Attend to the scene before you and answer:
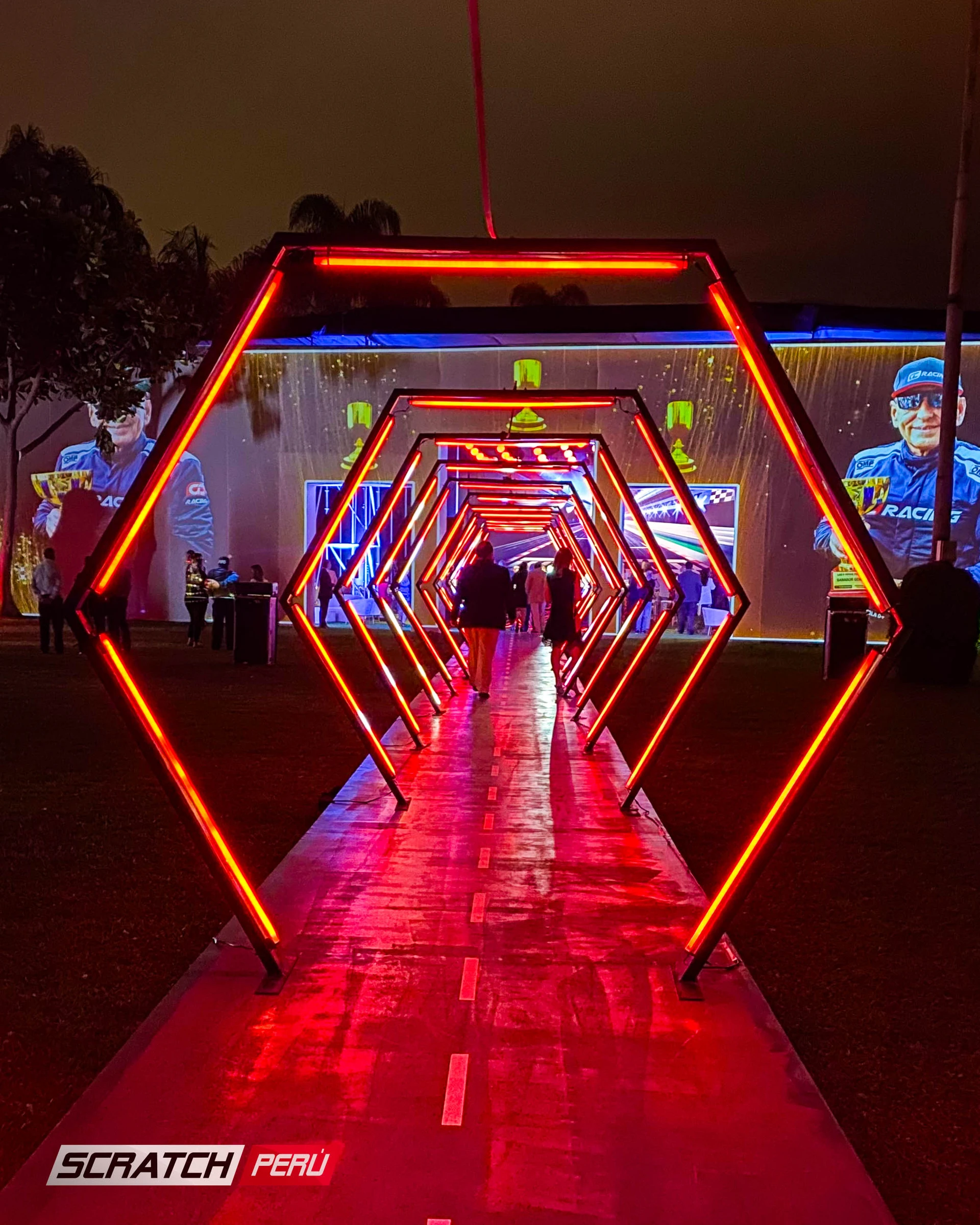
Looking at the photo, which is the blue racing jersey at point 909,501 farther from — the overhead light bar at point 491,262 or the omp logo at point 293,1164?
the omp logo at point 293,1164

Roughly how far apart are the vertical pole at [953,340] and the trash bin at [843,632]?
1442mm

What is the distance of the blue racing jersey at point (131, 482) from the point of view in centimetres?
2981

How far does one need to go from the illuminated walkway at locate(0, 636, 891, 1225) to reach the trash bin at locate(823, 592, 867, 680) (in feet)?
41.5

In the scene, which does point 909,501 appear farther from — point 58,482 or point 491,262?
point 491,262

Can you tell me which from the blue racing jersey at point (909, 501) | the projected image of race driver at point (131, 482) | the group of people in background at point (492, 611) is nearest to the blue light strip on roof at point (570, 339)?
the blue racing jersey at point (909, 501)

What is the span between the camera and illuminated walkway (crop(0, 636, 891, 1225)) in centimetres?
274

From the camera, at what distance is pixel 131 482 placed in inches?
1187

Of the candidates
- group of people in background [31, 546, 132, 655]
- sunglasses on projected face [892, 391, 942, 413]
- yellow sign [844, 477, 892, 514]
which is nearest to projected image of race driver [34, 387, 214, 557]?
group of people in background [31, 546, 132, 655]

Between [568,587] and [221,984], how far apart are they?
1112 centimetres

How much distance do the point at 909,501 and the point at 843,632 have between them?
10.9 meters

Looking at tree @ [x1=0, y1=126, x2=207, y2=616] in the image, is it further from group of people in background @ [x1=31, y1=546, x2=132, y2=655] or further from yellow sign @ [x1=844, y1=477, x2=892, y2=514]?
yellow sign @ [x1=844, y1=477, x2=892, y2=514]

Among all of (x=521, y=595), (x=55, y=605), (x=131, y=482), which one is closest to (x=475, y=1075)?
(x=55, y=605)

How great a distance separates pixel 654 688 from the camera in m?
16.2

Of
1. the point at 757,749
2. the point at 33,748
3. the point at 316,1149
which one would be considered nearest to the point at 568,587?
the point at 757,749
